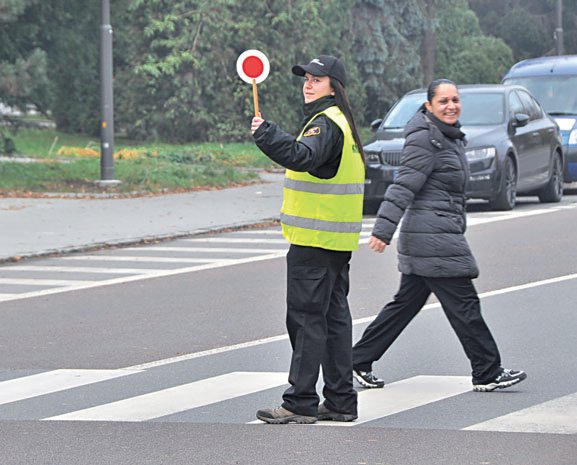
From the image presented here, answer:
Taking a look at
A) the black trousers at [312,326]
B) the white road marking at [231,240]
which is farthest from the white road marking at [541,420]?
the white road marking at [231,240]

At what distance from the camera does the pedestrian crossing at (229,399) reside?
727 centimetres

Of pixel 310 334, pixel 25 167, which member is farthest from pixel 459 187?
pixel 25 167

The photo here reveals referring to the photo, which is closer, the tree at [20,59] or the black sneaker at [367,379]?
the black sneaker at [367,379]

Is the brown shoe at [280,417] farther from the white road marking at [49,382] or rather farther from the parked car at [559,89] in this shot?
the parked car at [559,89]

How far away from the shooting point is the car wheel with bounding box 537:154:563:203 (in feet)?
70.7

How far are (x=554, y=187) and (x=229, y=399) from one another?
14469mm

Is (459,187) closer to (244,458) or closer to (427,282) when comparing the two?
(427,282)

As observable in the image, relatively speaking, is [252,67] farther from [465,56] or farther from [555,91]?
[465,56]

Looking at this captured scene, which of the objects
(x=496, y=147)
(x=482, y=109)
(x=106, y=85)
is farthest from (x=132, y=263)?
(x=106, y=85)

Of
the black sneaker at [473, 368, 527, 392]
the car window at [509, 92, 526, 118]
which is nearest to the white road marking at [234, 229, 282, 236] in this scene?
the car window at [509, 92, 526, 118]

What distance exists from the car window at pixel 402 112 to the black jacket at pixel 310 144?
13457mm

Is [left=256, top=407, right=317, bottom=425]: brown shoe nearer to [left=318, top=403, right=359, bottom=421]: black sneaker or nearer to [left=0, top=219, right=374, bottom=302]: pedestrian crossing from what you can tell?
[left=318, top=403, right=359, bottom=421]: black sneaker

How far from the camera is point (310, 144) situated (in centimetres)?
699

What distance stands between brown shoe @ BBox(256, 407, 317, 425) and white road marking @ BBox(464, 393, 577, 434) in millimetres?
818
